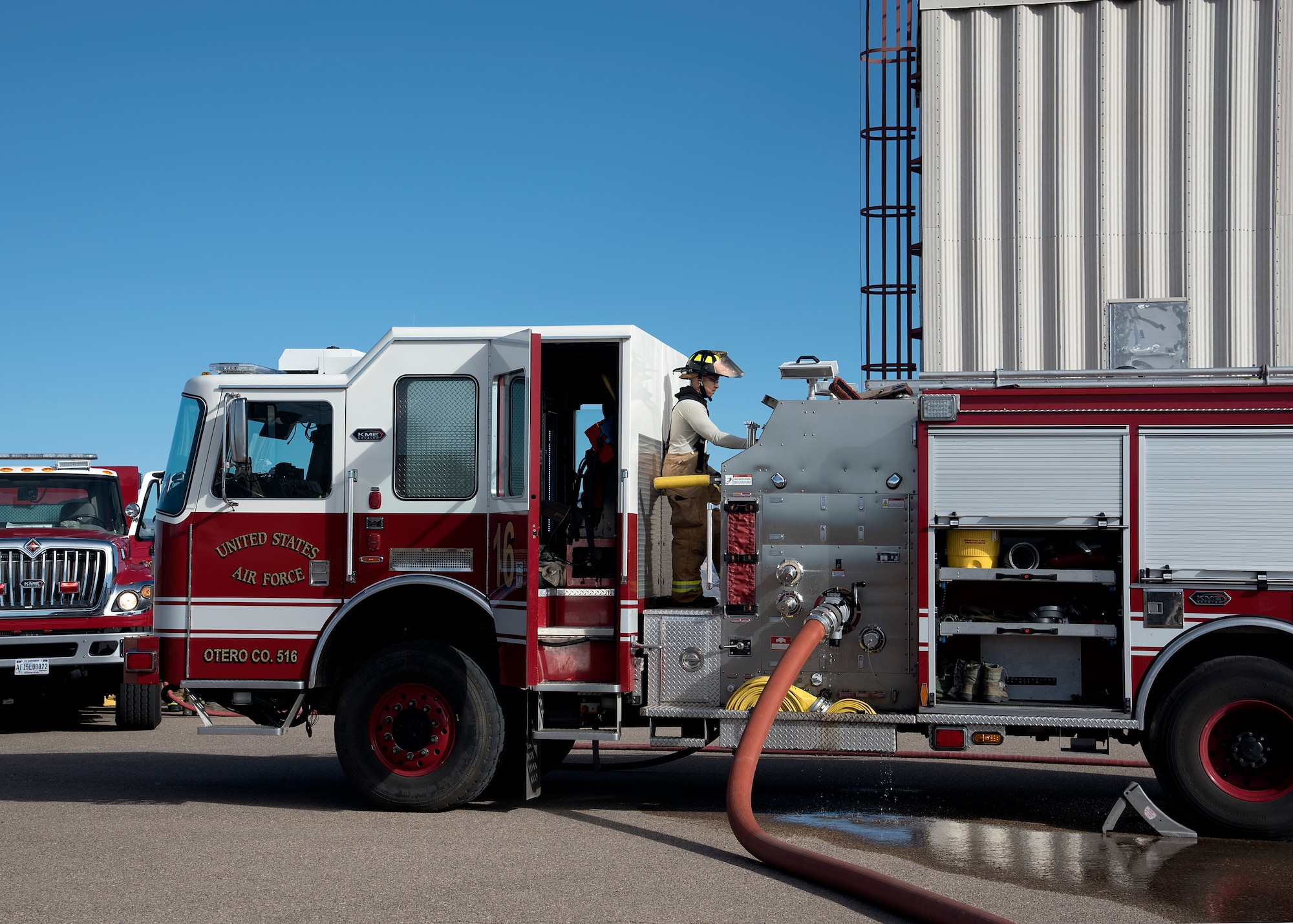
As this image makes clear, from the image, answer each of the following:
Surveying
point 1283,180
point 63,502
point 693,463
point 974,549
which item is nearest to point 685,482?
point 693,463

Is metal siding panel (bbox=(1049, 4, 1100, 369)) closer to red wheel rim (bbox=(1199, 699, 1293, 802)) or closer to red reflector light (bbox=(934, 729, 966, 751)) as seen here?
red wheel rim (bbox=(1199, 699, 1293, 802))

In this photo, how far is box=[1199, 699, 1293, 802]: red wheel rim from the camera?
708cm

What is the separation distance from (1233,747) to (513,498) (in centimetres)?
467

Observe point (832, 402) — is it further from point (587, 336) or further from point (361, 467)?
point (361, 467)

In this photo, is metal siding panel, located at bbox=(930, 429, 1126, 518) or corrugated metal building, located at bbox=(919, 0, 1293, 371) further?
corrugated metal building, located at bbox=(919, 0, 1293, 371)

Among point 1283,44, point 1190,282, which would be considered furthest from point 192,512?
point 1283,44

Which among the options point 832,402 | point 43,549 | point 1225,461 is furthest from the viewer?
point 43,549

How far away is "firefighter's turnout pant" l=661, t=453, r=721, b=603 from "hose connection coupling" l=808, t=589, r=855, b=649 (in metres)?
0.86

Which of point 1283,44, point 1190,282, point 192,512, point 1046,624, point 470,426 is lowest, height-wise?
point 1046,624

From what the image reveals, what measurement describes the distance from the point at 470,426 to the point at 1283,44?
46.1 ft

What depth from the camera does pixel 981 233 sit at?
17469 mm

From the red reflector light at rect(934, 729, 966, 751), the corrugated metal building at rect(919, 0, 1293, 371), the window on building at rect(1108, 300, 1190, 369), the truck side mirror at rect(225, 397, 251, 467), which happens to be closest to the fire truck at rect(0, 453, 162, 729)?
the truck side mirror at rect(225, 397, 251, 467)

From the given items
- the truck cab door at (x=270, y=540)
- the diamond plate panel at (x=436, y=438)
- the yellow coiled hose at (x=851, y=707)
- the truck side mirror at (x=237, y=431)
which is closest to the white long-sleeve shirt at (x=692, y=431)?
the diamond plate panel at (x=436, y=438)

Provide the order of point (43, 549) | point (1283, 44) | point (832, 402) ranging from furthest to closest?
1. point (1283, 44)
2. point (43, 549)
3. point (832, 402)
